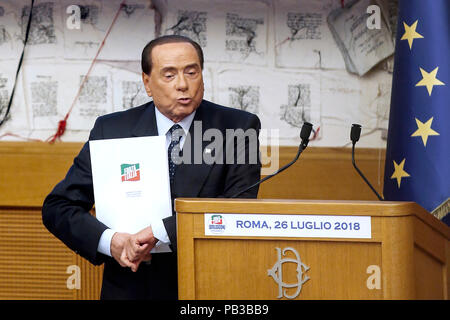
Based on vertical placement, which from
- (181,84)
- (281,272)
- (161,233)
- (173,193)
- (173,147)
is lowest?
(281,272)

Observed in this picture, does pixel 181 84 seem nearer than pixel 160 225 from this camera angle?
No

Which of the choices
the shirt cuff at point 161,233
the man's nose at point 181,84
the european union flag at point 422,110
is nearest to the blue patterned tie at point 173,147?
the man's nose at point 181,84

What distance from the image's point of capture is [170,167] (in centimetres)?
243

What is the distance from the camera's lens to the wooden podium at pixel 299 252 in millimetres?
1761

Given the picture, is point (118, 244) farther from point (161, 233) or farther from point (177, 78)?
point (177, 78)

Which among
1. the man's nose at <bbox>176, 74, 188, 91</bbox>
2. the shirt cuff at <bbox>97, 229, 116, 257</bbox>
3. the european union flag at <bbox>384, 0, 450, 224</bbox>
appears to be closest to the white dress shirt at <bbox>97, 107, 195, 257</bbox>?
the shirt cuff at <bbox>97, 229, 116, 257</bbox>

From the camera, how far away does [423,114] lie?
9.92 feet

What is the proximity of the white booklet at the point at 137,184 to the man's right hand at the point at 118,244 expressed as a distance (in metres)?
0.03

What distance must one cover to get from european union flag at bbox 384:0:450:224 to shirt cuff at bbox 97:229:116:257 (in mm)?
1449

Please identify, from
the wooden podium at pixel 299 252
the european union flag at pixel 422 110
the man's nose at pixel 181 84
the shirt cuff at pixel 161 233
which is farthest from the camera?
the european union flag at pixel 422 110

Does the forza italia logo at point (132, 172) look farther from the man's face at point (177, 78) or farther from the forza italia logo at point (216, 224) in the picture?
the forza italia logo at point (216, 224)

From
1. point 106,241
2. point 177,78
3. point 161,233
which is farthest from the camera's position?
point 177,78

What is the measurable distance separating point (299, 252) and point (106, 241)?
31.1 inches

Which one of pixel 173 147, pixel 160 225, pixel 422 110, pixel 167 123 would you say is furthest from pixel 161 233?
pixel 422 110
